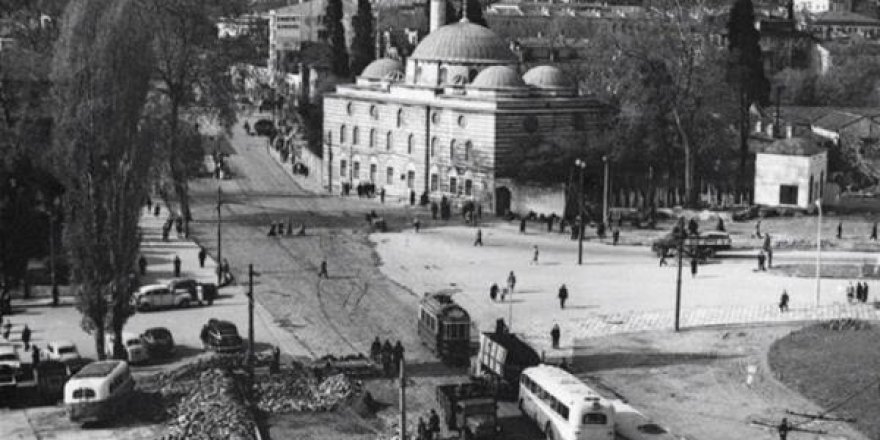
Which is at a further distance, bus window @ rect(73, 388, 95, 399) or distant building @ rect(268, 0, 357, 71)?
distant building @ rect(268, 0, 357, 71)

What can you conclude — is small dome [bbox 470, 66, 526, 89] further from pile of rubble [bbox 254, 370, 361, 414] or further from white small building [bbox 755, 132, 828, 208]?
pile of rubble [bbox 254, 370, 361, 414]

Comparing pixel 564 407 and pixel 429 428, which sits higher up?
pixel 564 407

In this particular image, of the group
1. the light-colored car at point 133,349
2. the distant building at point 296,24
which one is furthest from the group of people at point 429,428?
the distant building at point 296,24

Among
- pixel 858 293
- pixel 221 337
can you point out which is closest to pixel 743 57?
pixel 858 293

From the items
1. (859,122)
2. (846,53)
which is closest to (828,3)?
(846,53)

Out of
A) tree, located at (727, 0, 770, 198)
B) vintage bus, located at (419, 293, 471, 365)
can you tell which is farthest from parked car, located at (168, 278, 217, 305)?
tree, located at (727, 0, 770, 198)

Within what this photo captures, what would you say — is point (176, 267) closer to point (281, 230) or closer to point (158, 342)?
point (158, 342)

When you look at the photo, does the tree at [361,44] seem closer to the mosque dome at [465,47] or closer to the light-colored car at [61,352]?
the mosque dome at [465,47]
